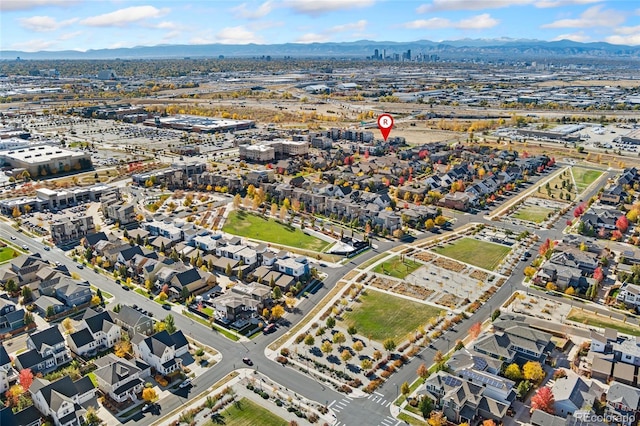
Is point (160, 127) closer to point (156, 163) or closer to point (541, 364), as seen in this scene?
point (156, 163)

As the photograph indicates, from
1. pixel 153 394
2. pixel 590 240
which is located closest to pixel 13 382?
pixel 153 394

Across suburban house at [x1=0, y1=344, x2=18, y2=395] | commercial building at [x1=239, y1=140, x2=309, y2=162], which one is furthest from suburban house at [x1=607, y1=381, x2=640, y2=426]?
commercial building at [x1=239, y1=140, x2=309, y2=162]

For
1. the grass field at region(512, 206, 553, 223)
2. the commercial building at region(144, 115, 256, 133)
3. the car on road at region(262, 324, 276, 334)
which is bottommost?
the car on road at region(262, 324, 276, 334)

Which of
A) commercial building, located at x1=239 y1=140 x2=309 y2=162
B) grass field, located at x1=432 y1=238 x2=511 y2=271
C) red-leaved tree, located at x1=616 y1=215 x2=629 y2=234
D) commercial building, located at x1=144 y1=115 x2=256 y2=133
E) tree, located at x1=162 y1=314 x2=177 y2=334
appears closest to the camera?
tree, located at x1=162 y1=314 x2=177 y2=334

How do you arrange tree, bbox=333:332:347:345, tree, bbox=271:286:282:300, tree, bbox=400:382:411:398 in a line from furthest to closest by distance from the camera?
tree, bbox=271:286:282:300 < tree, bbox=333:332:347:345 < tree, bbox=400:382:411:398

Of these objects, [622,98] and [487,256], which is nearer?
[487,256]

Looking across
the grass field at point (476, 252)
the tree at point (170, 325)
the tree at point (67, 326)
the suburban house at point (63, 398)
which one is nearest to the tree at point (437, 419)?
the tree at point (170, 325)

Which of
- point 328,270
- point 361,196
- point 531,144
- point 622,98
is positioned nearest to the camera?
point 328,270

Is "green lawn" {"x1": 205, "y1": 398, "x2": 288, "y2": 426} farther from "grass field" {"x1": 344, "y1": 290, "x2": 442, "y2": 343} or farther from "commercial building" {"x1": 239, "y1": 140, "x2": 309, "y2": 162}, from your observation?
"commercial building" {"x1": 239, "y1": 140, "x2": 309, "y2": 162}
